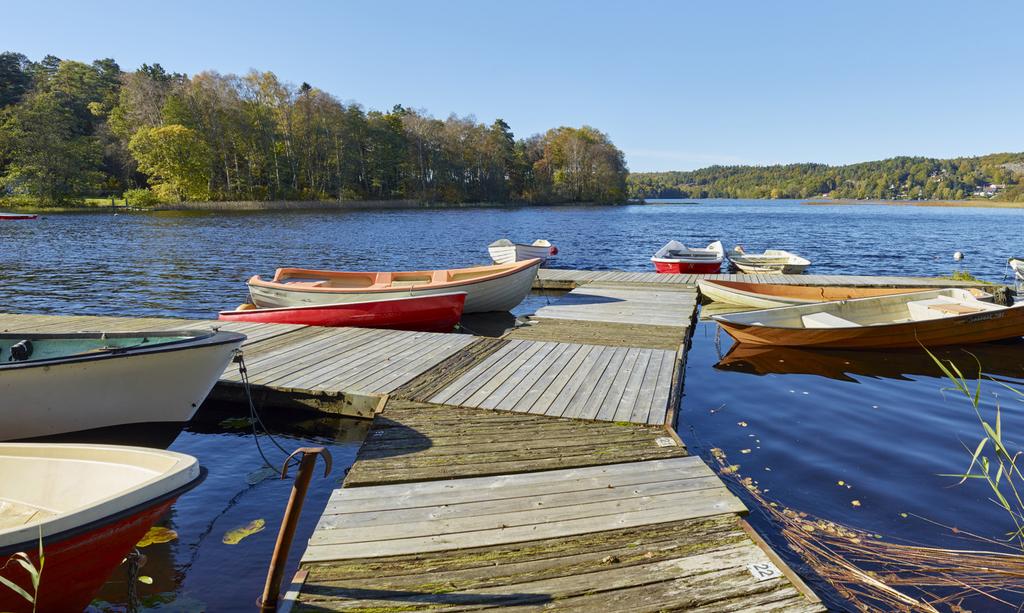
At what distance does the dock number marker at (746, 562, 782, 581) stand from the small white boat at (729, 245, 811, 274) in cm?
1632

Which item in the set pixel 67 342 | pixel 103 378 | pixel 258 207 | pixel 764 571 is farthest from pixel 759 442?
pixel 258 207

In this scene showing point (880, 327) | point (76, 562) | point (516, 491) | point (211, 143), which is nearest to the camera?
point (76, 562)

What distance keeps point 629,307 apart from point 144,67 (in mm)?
94843

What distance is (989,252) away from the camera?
104 ft

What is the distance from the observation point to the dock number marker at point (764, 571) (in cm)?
297

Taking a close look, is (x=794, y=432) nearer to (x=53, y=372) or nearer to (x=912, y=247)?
(x=53, y=372)

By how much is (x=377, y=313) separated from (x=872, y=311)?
30.4ft

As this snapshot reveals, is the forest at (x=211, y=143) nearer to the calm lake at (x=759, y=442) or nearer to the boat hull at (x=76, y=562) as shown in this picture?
the calm lake at (x=759, y=442)

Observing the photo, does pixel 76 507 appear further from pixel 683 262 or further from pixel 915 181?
pixel 915 181

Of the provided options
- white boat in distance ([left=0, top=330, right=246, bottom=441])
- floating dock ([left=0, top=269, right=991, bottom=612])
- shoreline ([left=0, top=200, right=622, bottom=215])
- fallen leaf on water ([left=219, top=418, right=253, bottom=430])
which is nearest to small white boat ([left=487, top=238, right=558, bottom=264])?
floating dock ([left=0, top=269, right=991, bottom=612])

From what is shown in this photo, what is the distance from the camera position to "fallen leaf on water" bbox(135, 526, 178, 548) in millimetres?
4193

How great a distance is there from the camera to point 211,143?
2479 inches

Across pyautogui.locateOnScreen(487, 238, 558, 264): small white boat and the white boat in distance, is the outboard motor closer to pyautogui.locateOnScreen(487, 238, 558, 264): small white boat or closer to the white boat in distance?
the white boat in distance

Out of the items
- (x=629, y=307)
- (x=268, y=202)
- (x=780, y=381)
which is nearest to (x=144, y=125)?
(x=268, y=202)
